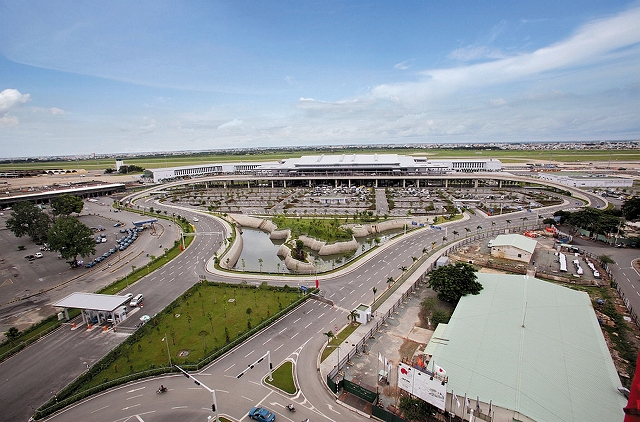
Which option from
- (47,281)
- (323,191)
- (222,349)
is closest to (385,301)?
(222,349)

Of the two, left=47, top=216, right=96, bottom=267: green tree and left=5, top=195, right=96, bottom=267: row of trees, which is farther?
left=5, top=195, right=96, bottom=267: row of trees

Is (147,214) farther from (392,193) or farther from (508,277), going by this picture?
(508,277)

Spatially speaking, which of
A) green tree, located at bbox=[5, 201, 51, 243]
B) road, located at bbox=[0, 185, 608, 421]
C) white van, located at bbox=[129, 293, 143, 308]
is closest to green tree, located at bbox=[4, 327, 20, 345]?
road, located at bbox=[0, 185, 608, 421]

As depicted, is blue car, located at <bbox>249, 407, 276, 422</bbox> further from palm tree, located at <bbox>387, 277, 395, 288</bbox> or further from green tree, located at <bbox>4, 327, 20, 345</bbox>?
green tree, located at <bbox>4, 327, 20, 345</bbox>

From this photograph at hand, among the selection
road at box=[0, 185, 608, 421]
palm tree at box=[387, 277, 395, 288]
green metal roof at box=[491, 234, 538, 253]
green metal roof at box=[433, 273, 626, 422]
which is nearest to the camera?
green metal roof at box=[433, 273, 626, 422]

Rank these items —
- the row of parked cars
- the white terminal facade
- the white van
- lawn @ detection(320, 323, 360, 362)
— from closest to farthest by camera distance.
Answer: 1. lawn @ detection(320, 323, 360, 362)
2. the white van
3. the row of parked cars
4. the white terminal facade

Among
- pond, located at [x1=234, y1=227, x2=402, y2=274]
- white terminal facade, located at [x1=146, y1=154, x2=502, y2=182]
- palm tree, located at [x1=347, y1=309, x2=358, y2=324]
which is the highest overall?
white terminal facade, located at [x1=146, y1=154, x2=502, y2=182]
